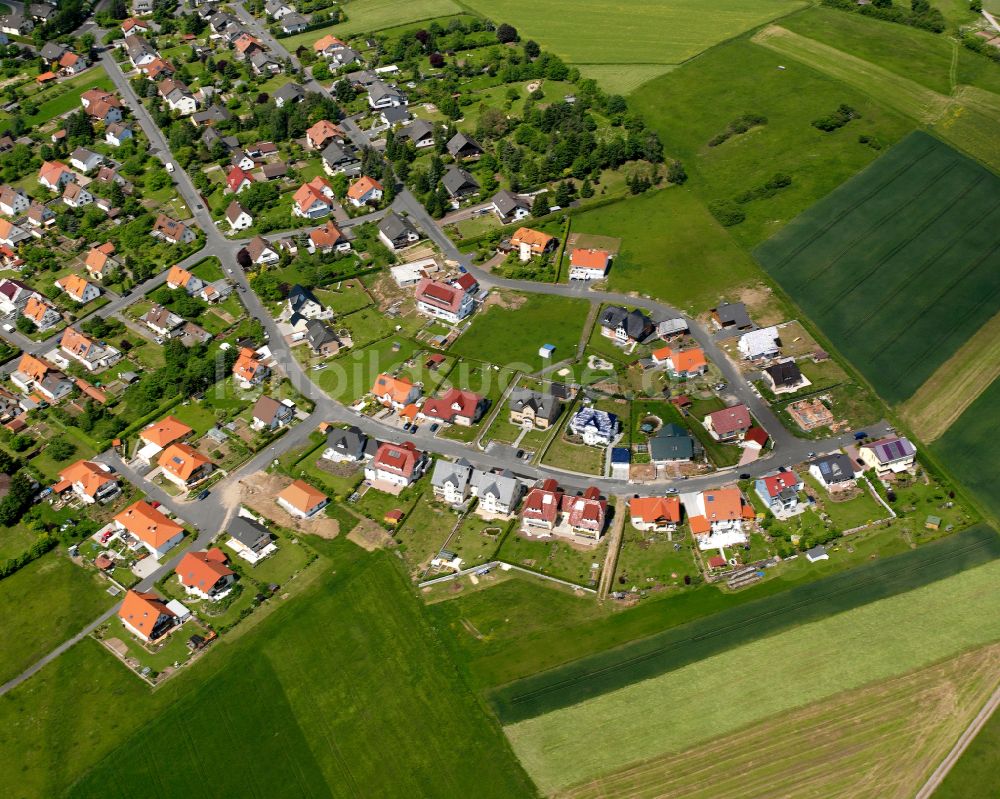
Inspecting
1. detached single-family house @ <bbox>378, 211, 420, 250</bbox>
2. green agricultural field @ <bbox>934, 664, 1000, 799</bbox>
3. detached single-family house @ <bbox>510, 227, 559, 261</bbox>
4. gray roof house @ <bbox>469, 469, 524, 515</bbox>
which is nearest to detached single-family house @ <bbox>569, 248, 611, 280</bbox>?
detached single-family house @ <bbox>510, 227, 559, 261</bbox>

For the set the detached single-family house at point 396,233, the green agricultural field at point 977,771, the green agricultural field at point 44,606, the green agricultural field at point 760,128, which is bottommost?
the green agricultural field at point 44,606

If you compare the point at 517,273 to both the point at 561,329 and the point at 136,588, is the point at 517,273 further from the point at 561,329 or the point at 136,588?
the point at 136,588

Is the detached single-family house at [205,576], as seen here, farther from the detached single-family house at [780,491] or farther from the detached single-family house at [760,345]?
the detached single-family house at [760,345]

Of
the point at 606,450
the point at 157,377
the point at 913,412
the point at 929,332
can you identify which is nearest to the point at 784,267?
the point at 929,332

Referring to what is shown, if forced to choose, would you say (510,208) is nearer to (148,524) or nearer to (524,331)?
(524,331)

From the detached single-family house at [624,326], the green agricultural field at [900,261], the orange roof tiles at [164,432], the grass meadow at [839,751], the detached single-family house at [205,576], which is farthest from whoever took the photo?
the detached single-family house at [624,326]

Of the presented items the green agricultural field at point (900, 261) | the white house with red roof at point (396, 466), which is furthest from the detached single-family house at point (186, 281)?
the green agricultural field at point (900, 261)

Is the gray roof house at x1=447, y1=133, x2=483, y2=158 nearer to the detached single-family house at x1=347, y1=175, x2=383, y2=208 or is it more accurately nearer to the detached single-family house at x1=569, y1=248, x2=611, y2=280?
the detached single-family house at x1=347, y1=175, x2=383, y2=208
